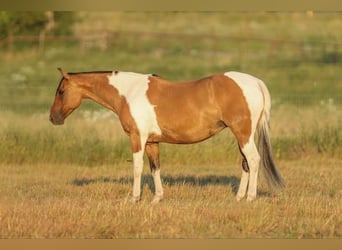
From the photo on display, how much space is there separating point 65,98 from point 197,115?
2.00m

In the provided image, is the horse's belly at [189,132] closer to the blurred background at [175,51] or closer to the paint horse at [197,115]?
the paint horse at [197,115]

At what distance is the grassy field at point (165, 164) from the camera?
9859mm

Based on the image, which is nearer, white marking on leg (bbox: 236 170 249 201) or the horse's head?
white marking on leg (bbox: 236 170 249 201)

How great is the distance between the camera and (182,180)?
45.0ft

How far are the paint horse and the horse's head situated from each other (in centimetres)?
61

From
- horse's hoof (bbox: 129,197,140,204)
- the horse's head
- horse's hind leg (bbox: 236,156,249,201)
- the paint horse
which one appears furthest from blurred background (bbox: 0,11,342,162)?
horse's hoof (bbox: 129,197,140,204)

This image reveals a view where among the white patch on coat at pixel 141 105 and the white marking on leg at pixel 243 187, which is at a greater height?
the white patch on coat at pixel 141 105

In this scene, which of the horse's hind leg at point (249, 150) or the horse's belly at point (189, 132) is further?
the horse's belly at point (189, 132)

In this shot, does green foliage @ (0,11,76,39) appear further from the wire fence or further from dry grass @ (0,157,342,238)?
dry grass @ (0,157,342,238)

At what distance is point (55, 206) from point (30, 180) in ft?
11.5

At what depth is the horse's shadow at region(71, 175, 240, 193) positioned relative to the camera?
13.3 metres

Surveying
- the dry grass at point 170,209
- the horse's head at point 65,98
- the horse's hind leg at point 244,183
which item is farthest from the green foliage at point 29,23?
the horse's hind leg at point 244,183

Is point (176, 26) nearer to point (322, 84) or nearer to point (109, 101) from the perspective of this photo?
point (322, 84)

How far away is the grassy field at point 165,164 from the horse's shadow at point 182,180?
1.2 inches
